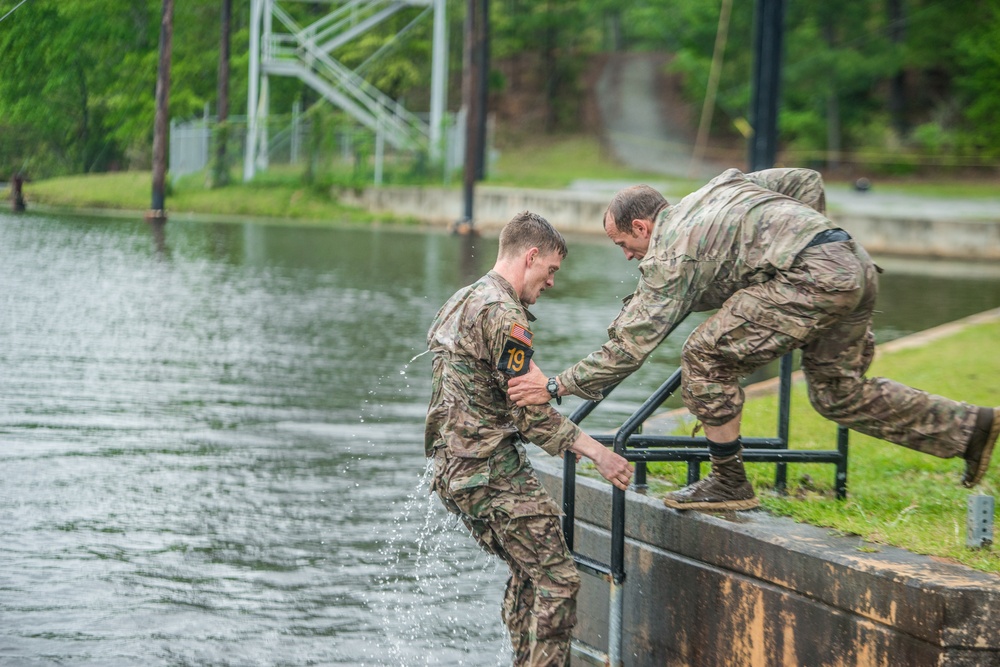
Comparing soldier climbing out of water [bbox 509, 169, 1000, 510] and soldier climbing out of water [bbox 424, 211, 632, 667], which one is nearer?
soldier climbing out of water [bbox 424, 211, 632, 667]

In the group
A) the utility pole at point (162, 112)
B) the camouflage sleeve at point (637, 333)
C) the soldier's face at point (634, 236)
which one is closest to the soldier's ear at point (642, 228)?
the soldier's face at point (634, 236)

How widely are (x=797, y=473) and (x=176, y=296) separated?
36.8 feet

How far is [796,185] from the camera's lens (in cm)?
514

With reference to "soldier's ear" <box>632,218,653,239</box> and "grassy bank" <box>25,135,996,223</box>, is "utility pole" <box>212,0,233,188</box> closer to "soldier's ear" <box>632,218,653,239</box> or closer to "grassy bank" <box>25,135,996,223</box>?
"grassy bank" <box>25,135,996,223</box>

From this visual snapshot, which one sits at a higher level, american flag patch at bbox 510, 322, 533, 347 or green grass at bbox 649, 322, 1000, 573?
american flag patch at bbox 510, 322, 533, 347

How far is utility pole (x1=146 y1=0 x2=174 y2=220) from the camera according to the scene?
11.9 m

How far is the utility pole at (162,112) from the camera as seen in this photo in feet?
38.9

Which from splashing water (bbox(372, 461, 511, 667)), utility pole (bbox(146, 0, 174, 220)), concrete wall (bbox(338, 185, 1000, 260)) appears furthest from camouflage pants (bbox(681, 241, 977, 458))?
concrete wall (bbox(338, 185, 1000, 260))

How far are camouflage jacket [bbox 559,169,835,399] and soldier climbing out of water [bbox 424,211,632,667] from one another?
260mm

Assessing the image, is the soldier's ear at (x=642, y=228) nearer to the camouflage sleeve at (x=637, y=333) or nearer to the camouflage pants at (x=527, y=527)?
the camouflage sleeve at (x=637, y=333)

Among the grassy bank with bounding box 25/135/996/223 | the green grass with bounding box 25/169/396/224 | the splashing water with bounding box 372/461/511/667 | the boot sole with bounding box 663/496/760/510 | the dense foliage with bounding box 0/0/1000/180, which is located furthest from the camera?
the dense foliage with bounding box 0/0/1000/180

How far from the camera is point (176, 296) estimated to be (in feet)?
52.5

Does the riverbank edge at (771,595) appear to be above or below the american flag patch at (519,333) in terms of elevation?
below

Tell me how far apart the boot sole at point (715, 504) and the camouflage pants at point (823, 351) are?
12.5 inches
